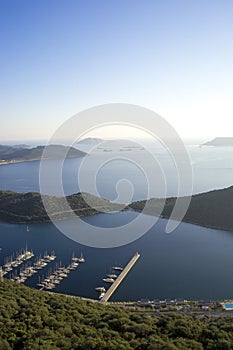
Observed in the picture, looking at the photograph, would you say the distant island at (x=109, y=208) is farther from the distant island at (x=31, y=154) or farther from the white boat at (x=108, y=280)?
the distant island at (x=31, y=154)

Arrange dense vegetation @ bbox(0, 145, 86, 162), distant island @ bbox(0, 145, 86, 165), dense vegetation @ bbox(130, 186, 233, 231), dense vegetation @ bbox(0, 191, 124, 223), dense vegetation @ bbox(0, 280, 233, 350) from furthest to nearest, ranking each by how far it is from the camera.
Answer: dense vegetation @ bbox(0, 145, 86, 162)
distant island @ bbox(0, 145, 86, 165)
dense vegetation @ bbox(0, 191, 124, 223)
dense vegetation @ bbox(130, 186, 233, 231)
dense vegetation @ bbox(0, 280, 233, 350)

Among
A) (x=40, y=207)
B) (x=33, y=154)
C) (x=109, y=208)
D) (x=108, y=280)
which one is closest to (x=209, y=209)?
(x=109, y=208)

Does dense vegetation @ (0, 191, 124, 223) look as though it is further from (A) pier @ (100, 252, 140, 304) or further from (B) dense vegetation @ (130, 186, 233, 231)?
(A) pier @ (100, 252, 140, 304)

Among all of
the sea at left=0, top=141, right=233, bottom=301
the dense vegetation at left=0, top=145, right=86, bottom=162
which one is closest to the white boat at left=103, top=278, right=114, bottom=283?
the sea at left=0, top=141, right=233, bottom=301

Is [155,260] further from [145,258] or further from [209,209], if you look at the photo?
[209,209]

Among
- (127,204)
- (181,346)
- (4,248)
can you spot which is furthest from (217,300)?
(127,204)

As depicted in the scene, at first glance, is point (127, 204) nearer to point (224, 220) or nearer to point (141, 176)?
point (224, 220)
